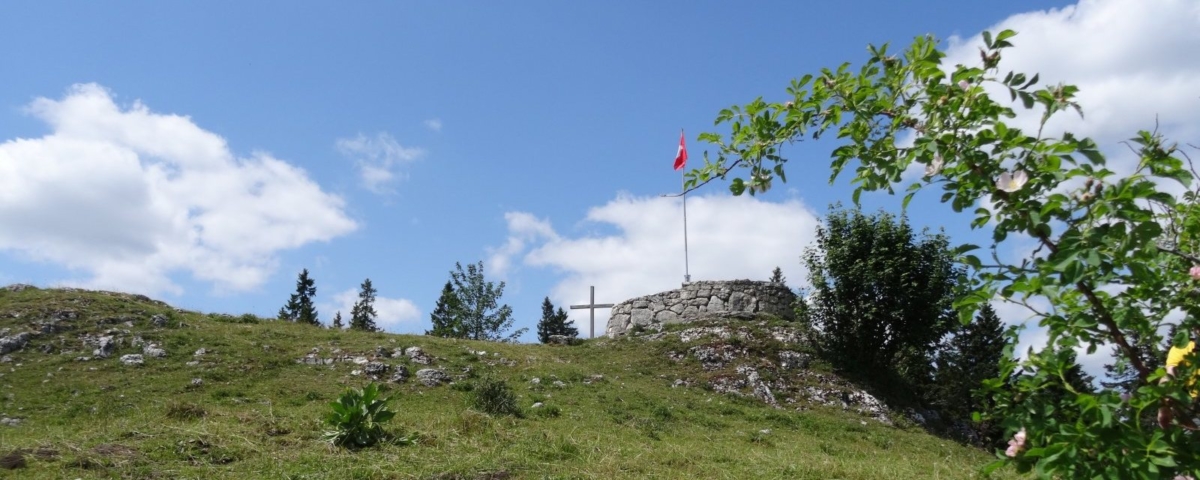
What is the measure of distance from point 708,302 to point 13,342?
57.9ft

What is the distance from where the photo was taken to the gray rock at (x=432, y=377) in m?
14.9

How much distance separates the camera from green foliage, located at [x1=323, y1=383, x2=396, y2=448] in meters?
8.46

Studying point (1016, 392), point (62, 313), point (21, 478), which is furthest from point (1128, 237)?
point (62, 313)

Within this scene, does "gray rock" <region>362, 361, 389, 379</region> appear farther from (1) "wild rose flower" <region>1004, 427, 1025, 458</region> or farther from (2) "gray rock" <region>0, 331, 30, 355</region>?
(1) "wild rose flower" <region>1004, 427, 1025, 458</region>

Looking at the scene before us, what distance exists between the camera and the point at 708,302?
2347 centimetres

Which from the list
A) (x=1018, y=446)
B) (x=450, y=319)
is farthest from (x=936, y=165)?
(x=450, y=319)

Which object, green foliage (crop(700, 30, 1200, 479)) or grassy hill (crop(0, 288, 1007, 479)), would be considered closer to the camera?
green foliage (crop(700, 30, 1200, 479))

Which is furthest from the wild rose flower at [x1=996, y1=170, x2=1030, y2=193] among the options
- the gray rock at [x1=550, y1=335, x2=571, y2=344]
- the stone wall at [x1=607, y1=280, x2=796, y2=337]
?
the gray rock at [x1=550, y1=335, x2=571, y2=344]

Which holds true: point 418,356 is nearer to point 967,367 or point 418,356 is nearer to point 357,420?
point 357,420

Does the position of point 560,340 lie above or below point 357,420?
above

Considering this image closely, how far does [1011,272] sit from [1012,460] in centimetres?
62

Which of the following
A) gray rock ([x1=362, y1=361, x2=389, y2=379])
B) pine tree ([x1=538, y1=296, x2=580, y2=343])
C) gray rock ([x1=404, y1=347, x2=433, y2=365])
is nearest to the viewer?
gray rock ([x1=362, y1=361, x2=389, y2=379])

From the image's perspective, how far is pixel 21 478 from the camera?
689 cm

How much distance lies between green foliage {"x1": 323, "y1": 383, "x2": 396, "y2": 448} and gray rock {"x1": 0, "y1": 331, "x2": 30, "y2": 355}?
11.0 meters
